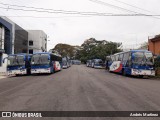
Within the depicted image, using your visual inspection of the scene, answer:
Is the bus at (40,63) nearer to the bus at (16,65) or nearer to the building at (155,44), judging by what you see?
the bus at (16,65)

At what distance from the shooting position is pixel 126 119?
6.44 meters

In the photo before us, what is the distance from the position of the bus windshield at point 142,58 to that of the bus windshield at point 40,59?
11018 millimetres

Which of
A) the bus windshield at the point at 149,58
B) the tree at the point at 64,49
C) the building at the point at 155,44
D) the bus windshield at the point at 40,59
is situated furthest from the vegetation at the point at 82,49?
the bus windshield at the point at 149,58

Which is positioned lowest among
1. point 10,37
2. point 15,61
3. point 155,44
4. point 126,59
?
point 15,61

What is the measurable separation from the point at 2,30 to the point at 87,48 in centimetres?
7319

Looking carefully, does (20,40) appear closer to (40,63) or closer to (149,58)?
(40,63)

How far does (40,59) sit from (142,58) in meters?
12.7

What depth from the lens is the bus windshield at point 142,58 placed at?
1009 inches

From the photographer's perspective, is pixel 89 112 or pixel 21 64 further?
pixel 21 64

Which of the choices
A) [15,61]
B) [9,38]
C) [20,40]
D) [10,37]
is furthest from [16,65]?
[20,40]

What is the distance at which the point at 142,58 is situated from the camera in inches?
1019

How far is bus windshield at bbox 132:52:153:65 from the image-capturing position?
25.6 metres

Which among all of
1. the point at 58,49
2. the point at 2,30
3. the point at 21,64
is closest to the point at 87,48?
the point at 58,49

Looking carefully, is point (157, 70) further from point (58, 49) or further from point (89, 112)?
point (58, 49)
